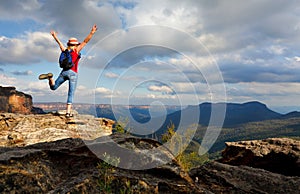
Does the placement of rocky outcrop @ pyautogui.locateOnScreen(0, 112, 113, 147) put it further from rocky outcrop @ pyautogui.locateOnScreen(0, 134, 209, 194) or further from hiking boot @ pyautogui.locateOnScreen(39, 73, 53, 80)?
rocky outcrop @ pyautogui.locateOnScreen(0, 134, 209, 194)

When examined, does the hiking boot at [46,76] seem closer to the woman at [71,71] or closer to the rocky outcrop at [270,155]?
the woman at [71,71]

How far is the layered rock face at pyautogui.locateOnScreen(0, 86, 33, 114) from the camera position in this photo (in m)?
131

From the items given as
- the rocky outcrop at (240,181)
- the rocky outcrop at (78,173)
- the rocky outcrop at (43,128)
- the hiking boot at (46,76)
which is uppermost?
the hiking boot at (46,76)

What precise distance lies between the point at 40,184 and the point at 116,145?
2.79 meters

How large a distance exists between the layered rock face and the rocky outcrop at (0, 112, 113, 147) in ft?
417

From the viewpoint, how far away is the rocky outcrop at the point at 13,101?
130550 millimetres

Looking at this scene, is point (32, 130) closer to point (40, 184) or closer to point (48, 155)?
point (48, 155)

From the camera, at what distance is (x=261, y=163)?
1391 cm

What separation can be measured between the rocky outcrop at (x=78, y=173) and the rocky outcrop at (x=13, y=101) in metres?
136

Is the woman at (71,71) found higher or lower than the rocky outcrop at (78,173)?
higher

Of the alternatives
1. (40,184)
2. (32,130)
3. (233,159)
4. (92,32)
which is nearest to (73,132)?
(32,130)

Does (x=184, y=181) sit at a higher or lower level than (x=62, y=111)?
lower

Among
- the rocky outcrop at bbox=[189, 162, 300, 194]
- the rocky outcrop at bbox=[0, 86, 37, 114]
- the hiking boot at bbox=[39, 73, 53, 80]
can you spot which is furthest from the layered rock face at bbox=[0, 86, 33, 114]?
the rocky outcrop at bbox=[189, 162, 300, 194]

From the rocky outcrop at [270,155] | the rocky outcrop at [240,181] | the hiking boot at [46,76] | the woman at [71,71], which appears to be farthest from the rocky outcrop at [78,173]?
the rocky outcrop at [270,155]
